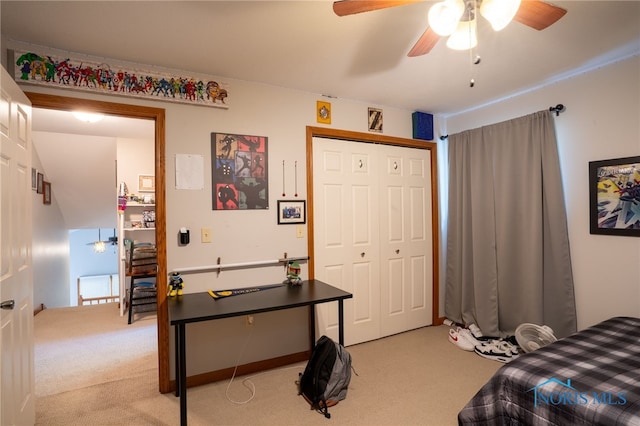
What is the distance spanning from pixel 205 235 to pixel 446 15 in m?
2.11

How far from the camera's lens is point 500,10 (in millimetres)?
1272

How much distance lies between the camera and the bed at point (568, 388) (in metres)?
1.26

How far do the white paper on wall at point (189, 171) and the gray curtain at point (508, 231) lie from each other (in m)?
2.68

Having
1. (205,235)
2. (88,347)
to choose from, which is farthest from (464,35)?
(88,347)

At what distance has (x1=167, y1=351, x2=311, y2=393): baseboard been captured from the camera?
7.98ft

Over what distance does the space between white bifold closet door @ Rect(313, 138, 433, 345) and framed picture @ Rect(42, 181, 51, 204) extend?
4.37m

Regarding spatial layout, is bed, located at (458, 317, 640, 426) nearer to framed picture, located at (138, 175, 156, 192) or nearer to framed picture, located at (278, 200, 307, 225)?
framed picture, located at (278, 200, 307, 225)

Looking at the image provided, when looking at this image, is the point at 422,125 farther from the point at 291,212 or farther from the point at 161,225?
the point at 161,225

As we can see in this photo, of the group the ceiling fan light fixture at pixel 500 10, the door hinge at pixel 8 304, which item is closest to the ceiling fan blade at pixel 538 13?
the ceiling fan light fixture at pixel 500 10

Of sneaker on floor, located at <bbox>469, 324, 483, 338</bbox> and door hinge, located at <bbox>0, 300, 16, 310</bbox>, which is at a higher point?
door hinge, located at <bbox>0, 300, 16, 310</bbox>

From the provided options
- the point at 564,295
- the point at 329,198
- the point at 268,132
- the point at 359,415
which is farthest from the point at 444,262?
the point at 268,132

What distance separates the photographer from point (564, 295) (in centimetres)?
264

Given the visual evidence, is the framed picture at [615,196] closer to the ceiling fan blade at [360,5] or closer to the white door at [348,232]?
the white door at [348,232]

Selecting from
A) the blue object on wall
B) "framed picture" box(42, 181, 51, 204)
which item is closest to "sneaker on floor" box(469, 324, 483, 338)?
the blue object on wall
